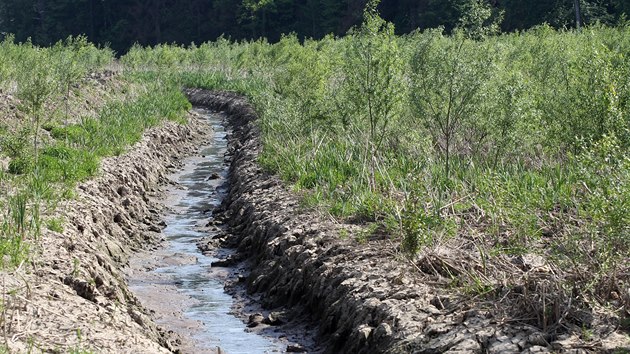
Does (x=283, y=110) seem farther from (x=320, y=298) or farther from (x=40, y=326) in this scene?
(x=40, y=326)

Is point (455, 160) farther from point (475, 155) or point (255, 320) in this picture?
point (255, 320)

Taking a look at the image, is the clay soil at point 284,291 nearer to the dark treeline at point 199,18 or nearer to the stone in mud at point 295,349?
the stone in mud at point 295,349

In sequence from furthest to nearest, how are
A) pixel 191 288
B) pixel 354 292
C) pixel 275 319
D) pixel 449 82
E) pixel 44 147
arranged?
pixel 44 147
pixel 449 82
pixel 191 288
pixel 275 319
pixel 354 292

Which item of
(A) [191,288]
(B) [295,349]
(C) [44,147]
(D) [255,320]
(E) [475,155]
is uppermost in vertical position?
(E) [475,155]

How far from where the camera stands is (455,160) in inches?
575

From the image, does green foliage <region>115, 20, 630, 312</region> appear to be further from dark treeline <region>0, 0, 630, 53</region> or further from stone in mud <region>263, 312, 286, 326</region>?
dark treeline <region>0, 0, 630, 53</region>

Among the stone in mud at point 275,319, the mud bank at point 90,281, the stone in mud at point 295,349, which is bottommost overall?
the stone in mud at point 275,319

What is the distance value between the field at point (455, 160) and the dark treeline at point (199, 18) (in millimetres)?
44393

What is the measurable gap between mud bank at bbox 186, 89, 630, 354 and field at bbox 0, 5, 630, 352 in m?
0.22

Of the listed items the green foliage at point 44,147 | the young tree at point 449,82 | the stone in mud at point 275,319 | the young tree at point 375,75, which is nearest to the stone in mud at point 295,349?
the stone in mud at point 275,319

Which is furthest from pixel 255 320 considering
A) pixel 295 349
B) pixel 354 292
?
pixel 354 292

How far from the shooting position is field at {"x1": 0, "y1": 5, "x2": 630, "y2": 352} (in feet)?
25.7

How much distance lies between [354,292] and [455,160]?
5.66 metres

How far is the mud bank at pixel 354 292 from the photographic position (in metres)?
7.50
